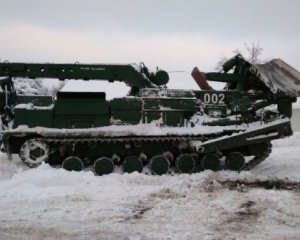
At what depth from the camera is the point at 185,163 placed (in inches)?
470

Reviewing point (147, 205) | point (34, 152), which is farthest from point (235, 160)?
point (34, 152)

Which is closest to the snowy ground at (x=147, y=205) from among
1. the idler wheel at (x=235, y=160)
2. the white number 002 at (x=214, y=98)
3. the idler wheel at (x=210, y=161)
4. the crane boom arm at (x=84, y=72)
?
the idler wheel at (x=210, y=161)

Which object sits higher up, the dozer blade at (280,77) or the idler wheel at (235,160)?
the dozer blade at (280,77)

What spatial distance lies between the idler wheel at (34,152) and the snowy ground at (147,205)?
A: 0.47 m

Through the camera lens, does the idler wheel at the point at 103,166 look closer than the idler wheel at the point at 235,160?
Yes

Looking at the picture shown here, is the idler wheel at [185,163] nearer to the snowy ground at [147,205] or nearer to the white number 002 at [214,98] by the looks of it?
the snowy ground at [147,205]

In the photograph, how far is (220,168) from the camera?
12453 millimetres

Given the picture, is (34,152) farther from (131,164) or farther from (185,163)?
(185,163)

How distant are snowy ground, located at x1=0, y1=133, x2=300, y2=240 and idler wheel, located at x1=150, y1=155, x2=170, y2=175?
56 cm

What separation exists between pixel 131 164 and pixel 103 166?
667 mm

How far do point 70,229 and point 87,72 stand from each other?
6.22 metres

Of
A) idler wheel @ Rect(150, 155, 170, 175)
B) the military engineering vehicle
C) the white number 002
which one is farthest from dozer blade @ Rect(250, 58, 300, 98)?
idler wheel @ Rect(150, 155, 170, 175)

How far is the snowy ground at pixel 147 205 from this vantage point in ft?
22.8

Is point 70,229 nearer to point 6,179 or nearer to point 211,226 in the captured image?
point 211,226
